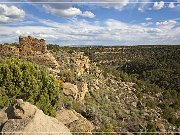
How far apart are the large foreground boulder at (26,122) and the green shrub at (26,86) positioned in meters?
3.70

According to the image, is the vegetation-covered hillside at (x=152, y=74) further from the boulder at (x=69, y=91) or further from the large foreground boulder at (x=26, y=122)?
the large foreground boulder at (x=26, y=122)

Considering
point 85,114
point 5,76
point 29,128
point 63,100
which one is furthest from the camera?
point 63,100

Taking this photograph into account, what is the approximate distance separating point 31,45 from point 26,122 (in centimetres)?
1545

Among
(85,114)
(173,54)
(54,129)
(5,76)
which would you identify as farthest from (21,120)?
(173,54)

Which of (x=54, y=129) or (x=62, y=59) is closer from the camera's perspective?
(x=54, y=129)

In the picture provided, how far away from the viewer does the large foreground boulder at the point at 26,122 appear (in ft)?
22.6

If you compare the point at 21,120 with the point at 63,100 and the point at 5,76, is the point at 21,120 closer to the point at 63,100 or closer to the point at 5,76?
the point at 5,76

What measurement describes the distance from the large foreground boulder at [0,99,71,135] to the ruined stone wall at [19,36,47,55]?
14.1 meters

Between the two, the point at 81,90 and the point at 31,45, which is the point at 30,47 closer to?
the point at 31,45

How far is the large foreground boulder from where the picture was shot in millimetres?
6875

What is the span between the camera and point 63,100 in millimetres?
15211

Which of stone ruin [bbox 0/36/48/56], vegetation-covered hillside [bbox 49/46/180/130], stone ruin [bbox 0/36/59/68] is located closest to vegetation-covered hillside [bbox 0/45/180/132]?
vegetation-covered hillside [bbox 49/46/180/130]

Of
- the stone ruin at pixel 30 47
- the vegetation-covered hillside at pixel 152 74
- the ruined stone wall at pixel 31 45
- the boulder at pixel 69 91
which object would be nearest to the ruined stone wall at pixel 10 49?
the stone ruin at pixel 30 47

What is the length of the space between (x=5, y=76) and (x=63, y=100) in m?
3.73
